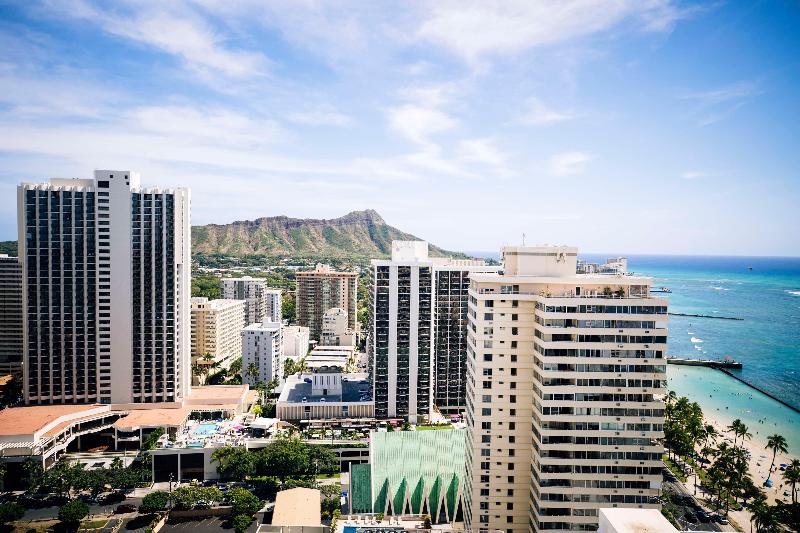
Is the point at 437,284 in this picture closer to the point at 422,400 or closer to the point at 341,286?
the point at 422,400

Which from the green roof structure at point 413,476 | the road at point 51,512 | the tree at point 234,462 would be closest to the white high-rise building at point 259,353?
the tree at point 234,462

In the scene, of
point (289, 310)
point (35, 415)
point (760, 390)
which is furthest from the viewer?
point (289, 310)

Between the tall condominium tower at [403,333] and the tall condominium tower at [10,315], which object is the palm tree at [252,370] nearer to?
the tall condominium tower at [403,333]

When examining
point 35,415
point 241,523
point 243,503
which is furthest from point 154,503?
point 35,415

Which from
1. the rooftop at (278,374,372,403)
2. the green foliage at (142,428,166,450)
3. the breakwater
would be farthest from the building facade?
the breakwater

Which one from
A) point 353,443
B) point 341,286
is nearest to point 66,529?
point 353,443

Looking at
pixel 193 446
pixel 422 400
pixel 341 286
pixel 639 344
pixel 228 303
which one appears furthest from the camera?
pixel 341 286

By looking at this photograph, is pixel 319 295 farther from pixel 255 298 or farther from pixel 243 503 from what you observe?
pixel 243 503
